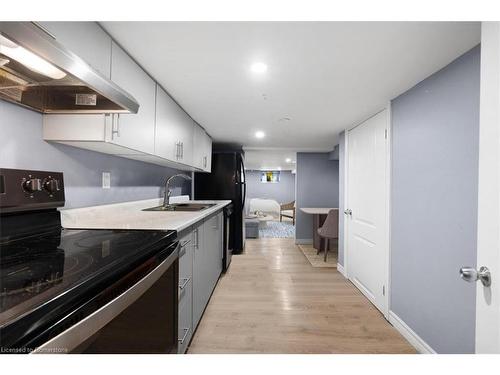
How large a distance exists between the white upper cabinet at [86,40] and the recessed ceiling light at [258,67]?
0.81 m

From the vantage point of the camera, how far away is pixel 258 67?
1.49 m

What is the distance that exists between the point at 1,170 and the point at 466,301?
2392 millimetres

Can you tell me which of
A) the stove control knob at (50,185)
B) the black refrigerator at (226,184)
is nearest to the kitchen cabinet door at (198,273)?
the stove control knob at (50,185)

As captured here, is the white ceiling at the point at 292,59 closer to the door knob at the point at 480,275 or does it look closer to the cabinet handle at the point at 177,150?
the cabinet handle at the point at 177,150

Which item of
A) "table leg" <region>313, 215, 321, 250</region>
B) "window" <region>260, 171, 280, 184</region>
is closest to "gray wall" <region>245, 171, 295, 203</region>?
"window" <region>260, 171, 280, 184</region>

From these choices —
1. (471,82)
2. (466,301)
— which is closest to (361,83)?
(471,82)

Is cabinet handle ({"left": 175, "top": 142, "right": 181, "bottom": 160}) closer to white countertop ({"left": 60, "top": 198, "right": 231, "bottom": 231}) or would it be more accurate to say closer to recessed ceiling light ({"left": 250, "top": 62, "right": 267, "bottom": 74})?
white countertop ({"left": 60, "top": 198, "right": 231, "bottom": 231})

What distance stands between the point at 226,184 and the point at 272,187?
607 centimetres

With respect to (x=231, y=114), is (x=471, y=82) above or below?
below

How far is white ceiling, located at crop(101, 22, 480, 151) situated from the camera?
113cm

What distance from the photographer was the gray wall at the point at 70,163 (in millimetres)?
1049
